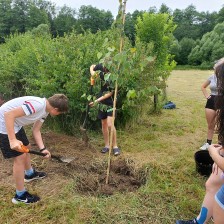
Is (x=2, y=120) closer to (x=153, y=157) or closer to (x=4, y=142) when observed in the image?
(x=4, y=142)

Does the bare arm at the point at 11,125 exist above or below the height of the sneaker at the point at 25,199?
above

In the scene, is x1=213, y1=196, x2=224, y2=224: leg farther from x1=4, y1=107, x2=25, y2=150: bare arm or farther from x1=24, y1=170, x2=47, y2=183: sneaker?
x1=24, y1=170, x2=47, y2=183: sneaker

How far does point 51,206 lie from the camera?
9.77 feet

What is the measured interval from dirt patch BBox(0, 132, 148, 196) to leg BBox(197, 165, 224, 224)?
3.59 ft

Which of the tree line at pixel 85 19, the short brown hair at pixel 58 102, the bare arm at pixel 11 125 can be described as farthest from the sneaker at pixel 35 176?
the tree line at pixel 85 19

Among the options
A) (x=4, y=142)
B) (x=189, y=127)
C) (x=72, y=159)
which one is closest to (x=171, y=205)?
(x=72, y=159)

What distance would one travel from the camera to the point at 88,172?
3.78 metres

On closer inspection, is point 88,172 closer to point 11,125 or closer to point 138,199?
point 138,199

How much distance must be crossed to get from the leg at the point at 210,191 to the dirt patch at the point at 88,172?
1095 millimetres

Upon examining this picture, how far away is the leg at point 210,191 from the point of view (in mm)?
2350

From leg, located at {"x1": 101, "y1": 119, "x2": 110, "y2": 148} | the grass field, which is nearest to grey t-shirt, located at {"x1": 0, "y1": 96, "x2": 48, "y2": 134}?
the grass field

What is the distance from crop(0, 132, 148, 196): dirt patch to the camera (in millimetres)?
3428

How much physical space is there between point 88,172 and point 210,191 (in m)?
1.84

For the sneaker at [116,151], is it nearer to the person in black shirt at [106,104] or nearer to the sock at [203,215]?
the person in black shirt at [106,104]
